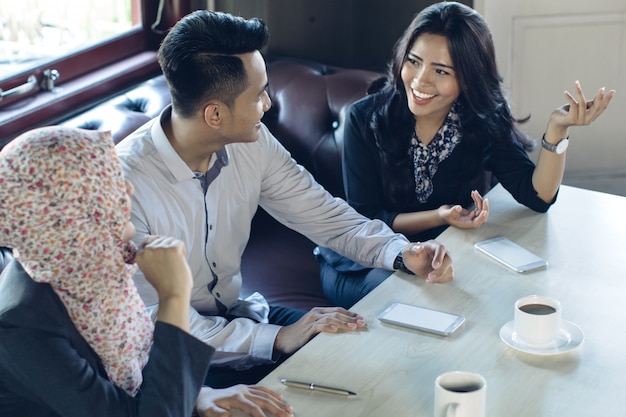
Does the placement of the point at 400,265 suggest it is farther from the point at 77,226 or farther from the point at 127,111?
the point at 127,111

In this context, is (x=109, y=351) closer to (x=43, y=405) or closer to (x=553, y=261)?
(x=43, y=405)

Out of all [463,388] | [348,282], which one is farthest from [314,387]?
[348,282]

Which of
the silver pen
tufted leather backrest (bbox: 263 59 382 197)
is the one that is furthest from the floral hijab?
tufted leather backrest (bbox: 263 59 382 197)

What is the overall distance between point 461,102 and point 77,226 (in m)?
1.31

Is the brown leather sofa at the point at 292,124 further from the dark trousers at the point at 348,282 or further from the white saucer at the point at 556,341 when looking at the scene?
the white saucer at the point at 556,341

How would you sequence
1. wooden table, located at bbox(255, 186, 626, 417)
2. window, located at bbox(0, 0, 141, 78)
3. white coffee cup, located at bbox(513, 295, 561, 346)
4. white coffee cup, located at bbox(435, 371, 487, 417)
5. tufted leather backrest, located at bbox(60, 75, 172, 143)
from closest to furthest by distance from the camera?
1. white coffee cup, located at bbox(435, 371, 487, 417)
2. wooden table, located at bbox(255, 186, 626, 417)
3. white coffee cup, located at bbox(513, 295, 561, 346)
4. tufted leather backrest, located at bbox(60, 75, 172, 143)
5. window, located at bbox(0, 0, 141, 78)

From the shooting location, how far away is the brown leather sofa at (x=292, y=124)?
248 centimetres

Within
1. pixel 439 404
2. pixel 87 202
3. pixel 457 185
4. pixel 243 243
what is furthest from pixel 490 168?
pixel 87 202

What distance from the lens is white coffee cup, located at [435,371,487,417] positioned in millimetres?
1274

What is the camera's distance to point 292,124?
271cm

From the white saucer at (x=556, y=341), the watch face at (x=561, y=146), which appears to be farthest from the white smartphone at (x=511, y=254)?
the watch face at (x=561, y=146)

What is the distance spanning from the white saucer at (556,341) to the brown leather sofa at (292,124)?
2.93 feet

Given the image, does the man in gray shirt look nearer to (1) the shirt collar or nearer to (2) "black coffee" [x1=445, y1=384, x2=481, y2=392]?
(1) the shirt collar

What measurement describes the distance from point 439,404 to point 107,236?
1.80 feet
